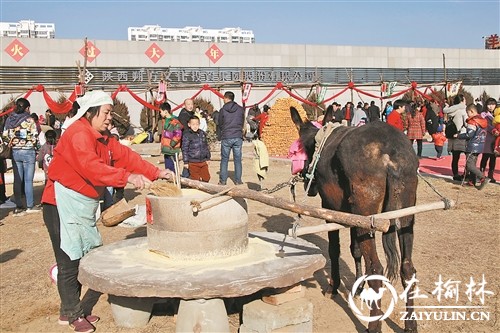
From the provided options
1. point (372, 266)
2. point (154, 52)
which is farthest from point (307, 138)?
point (154, 52)

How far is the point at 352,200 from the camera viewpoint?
4.36 m

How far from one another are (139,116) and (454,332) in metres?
25.4

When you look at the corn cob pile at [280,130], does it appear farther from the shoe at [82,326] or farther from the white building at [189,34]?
the white building at [189,34]

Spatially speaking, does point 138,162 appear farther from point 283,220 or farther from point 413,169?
point 283,220

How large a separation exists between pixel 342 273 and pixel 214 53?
2565 cm

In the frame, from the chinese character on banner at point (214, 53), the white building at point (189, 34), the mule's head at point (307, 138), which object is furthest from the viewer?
the white building at point (189, 34)

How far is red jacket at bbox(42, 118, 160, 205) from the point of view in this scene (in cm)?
410

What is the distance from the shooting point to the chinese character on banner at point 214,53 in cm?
2992

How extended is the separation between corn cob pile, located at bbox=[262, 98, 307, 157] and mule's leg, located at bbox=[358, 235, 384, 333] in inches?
518

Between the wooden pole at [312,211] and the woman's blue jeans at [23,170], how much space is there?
560 cm

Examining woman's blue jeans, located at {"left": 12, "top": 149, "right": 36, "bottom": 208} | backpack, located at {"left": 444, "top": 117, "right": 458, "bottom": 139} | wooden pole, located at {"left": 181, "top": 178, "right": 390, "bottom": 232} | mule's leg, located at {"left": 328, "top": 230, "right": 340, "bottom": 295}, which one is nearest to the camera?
wooden pole, located at {"left": 181, "top": 178, "right": 390, "bottom": 232}

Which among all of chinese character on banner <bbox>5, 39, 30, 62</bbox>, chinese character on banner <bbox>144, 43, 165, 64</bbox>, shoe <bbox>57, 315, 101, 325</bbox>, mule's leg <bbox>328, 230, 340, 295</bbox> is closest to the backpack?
mule's leg <bbox>328, 230, 340, 295</bbox>

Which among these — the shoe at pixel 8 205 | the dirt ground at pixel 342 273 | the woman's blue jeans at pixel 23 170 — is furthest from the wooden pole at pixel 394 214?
the shoe at pixel 8 205

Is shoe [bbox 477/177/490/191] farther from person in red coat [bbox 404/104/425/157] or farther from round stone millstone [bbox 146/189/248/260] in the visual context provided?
round stone millstone [bbox 146/189/248/260]
